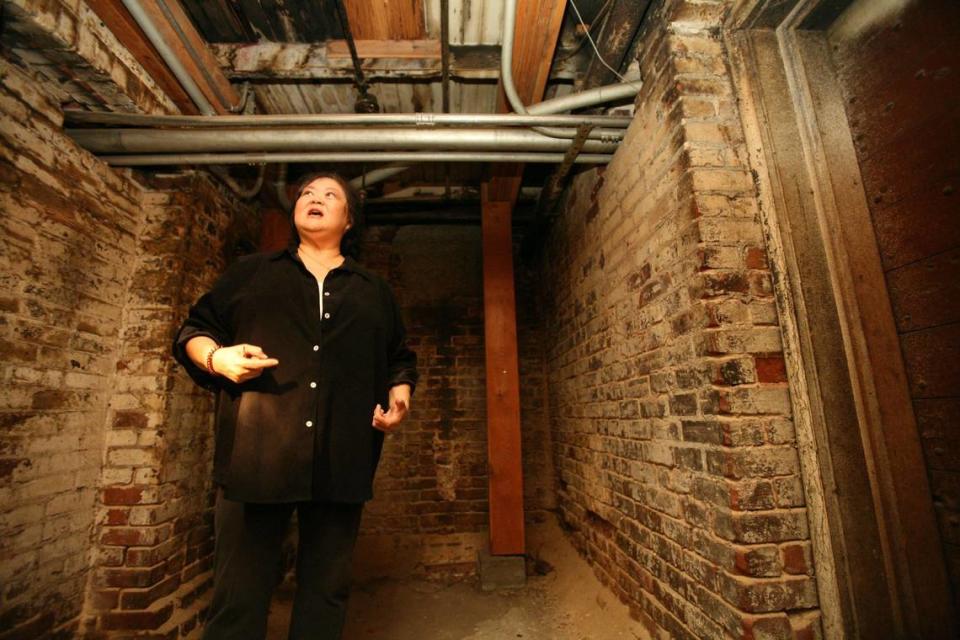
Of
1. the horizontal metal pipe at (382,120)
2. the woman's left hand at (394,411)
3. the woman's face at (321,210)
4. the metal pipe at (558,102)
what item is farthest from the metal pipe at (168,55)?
the woman's left hand at (394,411)

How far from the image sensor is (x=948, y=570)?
117cm

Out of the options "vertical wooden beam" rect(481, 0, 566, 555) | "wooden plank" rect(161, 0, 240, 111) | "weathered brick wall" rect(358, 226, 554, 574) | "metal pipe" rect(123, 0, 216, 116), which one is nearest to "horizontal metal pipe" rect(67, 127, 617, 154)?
"metal pipe" rect(123, 0, 216, 116)

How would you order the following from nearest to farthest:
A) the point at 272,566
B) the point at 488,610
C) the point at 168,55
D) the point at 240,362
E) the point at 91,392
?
the point at 240,362 < the point at 272,566 < the point at 168,55 < the point at 91,392 < the point at 488,610

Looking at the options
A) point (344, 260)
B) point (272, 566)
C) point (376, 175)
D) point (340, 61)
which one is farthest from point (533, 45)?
point (272, 566)

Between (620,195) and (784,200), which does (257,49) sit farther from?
(784,200)

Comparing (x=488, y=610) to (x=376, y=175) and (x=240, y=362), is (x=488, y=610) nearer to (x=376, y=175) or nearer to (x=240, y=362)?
(x=240, y=362)

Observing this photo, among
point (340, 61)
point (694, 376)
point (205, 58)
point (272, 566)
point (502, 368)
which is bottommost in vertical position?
point (272, 566)

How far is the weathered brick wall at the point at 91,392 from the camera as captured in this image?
1674 millimetres

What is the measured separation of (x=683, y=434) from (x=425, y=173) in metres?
2.71

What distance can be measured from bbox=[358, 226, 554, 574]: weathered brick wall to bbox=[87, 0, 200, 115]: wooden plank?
6.49 ft

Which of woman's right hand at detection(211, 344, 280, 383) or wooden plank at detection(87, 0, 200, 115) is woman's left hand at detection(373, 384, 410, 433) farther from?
wooden plank at detection(87, 0, 200, 115)

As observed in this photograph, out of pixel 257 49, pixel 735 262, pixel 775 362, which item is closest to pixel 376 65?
pixel 257 49

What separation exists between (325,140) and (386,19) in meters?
0.65

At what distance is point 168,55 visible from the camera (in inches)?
73.4
